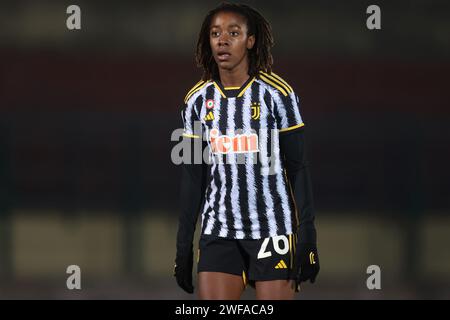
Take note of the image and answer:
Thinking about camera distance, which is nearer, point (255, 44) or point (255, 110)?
point (255, 110)

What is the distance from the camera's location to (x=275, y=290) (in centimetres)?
407

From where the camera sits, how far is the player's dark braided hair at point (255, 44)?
14.0ft

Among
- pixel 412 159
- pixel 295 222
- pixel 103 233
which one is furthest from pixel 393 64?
pixel 295 222

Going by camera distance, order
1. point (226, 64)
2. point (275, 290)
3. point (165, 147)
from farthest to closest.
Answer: point (165, 147) < point (226, 64) < point (275, 290)

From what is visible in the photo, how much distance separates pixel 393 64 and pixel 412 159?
3.16 metres

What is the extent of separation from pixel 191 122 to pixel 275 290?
1.02m

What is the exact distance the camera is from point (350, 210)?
458 inches

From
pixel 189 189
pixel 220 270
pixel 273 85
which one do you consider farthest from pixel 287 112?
pixel 220 270

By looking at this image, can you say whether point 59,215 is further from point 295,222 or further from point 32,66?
point 295,222

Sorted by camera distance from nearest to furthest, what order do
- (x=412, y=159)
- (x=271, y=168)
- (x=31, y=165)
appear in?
(x=271, y=168) < (x=412, y=159) < (x=31, y=165)

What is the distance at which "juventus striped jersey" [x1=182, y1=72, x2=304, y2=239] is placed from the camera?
4184 millimetres

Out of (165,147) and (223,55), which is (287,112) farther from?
(165,147)

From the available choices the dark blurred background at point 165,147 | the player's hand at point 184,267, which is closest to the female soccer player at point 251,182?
the player's hand at point 184,267

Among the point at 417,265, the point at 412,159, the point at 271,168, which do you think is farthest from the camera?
the point at 412,159
